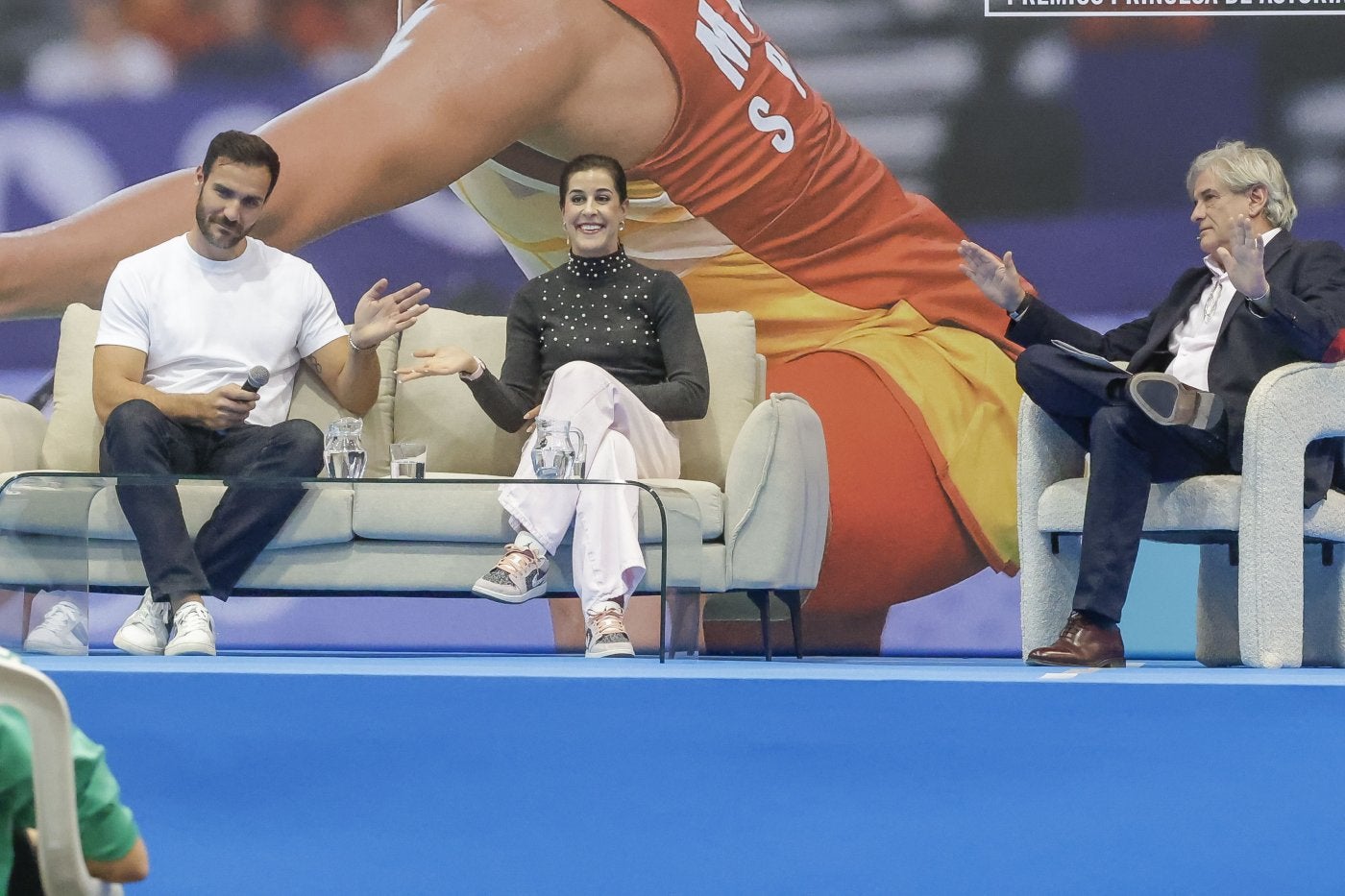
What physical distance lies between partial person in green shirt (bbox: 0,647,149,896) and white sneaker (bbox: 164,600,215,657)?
1.26 metres

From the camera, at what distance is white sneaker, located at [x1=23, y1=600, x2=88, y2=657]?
230cm

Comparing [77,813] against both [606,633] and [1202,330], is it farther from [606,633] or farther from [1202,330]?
[1202,330]

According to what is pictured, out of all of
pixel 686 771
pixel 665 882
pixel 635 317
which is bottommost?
pixel 665 882

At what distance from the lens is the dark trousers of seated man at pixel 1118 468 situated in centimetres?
291

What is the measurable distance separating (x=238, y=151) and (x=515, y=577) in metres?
1.50

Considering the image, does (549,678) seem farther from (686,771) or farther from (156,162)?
(156,162)

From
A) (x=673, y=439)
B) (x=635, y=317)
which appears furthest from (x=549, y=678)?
(x=635, y=317)

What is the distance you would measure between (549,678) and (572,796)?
0.15 meters

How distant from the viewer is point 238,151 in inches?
135

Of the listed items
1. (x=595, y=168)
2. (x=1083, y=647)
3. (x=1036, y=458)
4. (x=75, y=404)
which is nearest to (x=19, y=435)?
(x=75, y=404)

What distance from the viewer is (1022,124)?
448cm

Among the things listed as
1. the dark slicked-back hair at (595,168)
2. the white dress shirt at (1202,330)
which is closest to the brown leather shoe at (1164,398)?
the white dress shirt at (1202,330)

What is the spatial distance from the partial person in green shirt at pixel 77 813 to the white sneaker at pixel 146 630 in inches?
51.1

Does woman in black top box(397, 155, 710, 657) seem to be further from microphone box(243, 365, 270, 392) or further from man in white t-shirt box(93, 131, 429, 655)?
microphone box(243, 365, 270, 392)
